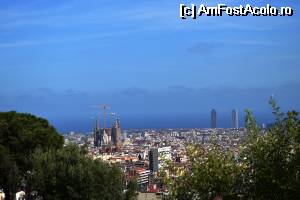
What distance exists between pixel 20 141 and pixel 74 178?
19.5 feet

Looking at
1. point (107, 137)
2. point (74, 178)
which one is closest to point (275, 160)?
point (74, 178)

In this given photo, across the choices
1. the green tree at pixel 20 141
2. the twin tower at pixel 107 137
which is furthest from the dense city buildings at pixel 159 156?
the green tree at pixel 20 141

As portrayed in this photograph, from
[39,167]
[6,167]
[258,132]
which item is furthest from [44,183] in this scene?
[258,132]

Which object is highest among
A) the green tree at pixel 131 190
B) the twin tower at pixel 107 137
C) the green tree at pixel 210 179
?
the twin tower at pixel 107 137

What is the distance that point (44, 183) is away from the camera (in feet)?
44.8

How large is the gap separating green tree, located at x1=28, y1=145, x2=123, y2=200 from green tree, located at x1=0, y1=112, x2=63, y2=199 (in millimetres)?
3579

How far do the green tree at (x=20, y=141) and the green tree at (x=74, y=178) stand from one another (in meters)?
3.58

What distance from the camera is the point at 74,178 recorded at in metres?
13.4

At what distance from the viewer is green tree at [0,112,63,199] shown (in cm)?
1788

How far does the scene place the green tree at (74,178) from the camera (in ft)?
43.7

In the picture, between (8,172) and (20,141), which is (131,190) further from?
(20,141)

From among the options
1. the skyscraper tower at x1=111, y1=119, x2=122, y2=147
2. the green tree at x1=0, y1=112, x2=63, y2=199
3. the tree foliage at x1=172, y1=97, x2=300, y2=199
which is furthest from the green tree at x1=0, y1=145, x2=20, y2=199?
the skyscraper tower at x1=111, y1=119, x2=122, y2=147

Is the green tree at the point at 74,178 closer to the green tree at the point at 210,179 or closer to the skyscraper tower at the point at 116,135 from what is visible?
the green tree at the point at 210,179

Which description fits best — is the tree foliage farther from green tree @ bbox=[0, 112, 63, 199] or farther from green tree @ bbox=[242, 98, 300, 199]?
green tree @ bbox=[0, 112, 63, 199]
